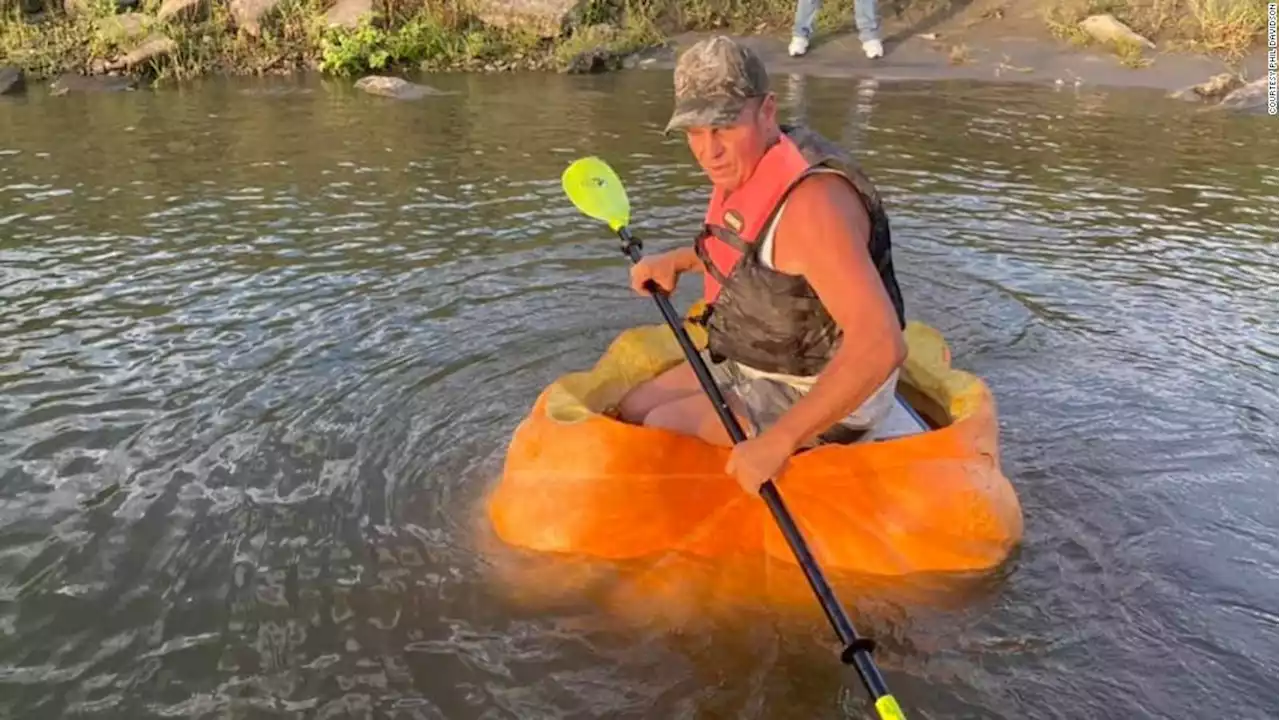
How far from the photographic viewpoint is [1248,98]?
11336mm

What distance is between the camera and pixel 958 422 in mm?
3670

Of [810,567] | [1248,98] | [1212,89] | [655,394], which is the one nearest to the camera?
[810,567]

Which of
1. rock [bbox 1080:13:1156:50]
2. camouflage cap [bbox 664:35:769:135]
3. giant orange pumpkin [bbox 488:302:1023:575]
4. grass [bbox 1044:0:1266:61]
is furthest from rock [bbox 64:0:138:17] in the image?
camouflage cap [bbox 664:35:769:135]

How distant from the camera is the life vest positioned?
3.40 m

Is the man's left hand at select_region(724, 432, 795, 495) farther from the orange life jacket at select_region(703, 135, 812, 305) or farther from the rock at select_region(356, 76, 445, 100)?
the rock at select_region(356, 76, 445, 100)

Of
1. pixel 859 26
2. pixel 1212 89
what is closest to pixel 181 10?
pixel 859 26

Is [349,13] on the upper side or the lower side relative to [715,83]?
upper

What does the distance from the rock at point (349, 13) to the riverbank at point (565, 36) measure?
2 cm

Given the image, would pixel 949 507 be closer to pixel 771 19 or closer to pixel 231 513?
pixel 231 513

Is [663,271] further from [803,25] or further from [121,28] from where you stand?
[121,28]

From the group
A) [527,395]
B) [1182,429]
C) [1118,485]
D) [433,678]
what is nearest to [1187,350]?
[1182,429]

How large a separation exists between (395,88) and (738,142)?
1019 cm

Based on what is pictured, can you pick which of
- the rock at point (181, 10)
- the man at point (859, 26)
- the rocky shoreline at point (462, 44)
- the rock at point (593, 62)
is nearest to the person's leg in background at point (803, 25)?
the man at point (859, 26)

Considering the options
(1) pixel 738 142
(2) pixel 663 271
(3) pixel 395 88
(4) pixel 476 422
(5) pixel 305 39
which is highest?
(5) pixel 305 39
